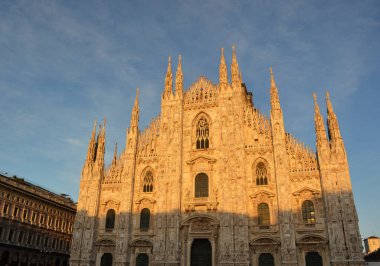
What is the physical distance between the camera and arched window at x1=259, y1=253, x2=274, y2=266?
29.5 metres

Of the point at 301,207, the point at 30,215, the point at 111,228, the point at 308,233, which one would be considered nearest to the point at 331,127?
the point at 301,207

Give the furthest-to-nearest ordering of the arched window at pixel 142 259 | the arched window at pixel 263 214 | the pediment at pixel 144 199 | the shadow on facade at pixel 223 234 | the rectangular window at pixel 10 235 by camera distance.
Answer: the rectangular window at pixel 10 235
the pediment at pixel 144 199
the arched window at pixel 142 259
the arched window at pixel 263 214
the shadow on facade at pixel 223 234

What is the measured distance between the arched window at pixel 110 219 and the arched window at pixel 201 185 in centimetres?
888

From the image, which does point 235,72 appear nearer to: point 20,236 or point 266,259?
point 266,259

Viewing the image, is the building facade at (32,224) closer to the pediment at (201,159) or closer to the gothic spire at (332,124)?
the pediment at (201,159)

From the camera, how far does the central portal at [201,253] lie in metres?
31.4

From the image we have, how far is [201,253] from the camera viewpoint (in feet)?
104

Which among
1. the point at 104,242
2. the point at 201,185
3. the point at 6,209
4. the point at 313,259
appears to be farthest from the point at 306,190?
the point at 6,209

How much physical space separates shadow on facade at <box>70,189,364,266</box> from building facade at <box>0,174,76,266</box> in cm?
1325

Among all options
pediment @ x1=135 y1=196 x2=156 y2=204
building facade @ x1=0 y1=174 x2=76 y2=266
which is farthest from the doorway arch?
building facade @ x1=0 y1=174 x2=76 y2=266

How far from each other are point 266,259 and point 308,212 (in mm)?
5327

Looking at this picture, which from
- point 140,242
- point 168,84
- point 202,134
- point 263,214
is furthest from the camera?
point 168,84

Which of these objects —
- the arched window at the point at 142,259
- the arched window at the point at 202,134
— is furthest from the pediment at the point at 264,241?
the arched window at the point at 202,134

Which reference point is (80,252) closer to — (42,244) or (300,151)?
(42,244)
